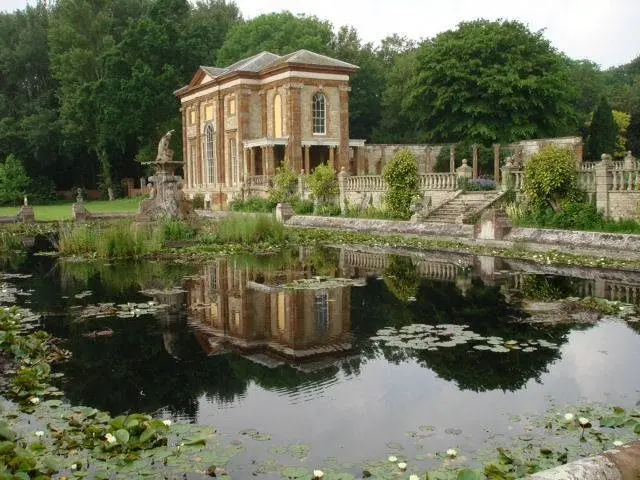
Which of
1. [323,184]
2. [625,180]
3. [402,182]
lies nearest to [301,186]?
[323,184]

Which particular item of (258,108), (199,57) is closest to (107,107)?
(199,57)

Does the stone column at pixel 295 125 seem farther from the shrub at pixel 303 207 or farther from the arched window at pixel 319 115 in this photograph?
the shrub at pixel 303 207

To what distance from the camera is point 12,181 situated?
176 feet

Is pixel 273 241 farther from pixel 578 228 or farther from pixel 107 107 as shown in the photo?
pixel 107 107

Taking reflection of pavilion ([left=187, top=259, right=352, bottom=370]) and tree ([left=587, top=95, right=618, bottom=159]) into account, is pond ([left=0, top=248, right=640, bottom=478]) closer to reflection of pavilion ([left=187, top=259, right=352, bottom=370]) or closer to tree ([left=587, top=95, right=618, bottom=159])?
reflection of pavilion ([left=187, top=259, right=352, bottom=370])

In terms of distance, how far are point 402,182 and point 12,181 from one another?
39.3 meters

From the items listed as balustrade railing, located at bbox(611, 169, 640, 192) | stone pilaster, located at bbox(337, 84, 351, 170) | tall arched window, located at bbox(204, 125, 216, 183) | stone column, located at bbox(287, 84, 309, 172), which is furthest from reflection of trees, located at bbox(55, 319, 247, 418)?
tall arched window, located at bbox(204, 125, 216, 183)

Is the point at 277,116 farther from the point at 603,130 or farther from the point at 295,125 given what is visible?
the point at 603,130

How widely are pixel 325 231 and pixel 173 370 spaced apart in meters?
17.7

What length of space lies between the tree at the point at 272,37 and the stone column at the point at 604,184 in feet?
118

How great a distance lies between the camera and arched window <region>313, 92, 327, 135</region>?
41428 mm

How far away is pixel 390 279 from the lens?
14.1 metres

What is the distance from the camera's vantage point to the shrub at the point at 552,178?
20312mm

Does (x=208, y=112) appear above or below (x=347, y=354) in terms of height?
above
